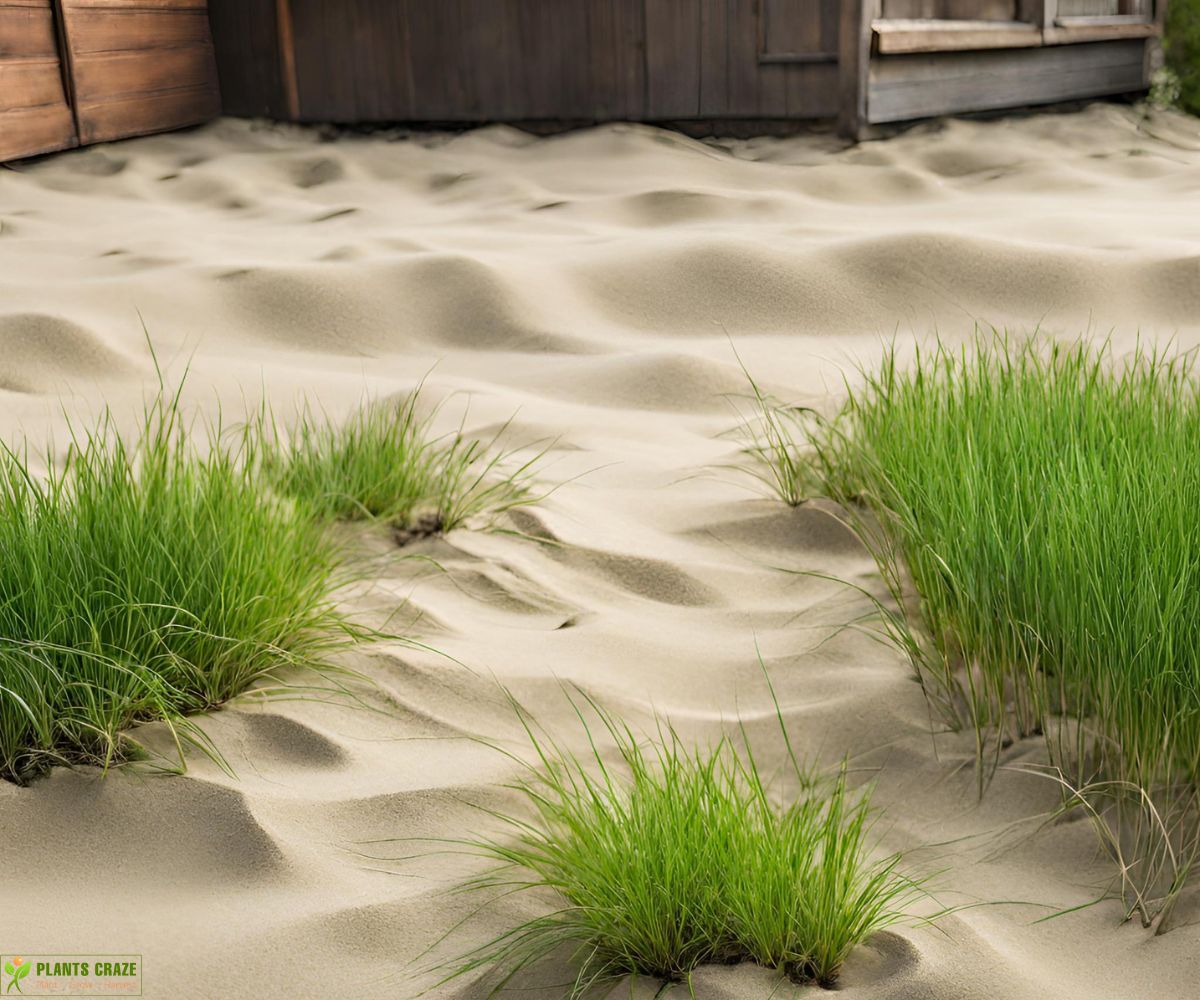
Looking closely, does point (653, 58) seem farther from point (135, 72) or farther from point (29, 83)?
point (29, 83)

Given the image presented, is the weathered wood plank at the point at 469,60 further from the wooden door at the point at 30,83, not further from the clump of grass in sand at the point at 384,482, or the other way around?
the clump of grass in sand at the point at 384,482

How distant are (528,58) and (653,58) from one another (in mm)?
620

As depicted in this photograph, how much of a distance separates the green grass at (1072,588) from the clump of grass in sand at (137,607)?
29.2 inches

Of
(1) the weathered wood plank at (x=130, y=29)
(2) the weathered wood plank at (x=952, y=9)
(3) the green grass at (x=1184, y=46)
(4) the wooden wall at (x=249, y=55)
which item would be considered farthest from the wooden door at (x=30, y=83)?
(3) the green grass at (x=1184, y=46)

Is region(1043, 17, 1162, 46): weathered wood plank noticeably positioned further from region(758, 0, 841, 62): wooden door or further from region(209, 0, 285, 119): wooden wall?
region(209, 0, 285, 119): wooden wall

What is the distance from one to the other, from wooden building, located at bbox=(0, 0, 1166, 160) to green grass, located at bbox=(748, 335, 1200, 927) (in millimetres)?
4141

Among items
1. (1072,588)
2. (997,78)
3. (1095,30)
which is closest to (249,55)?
(997,78)

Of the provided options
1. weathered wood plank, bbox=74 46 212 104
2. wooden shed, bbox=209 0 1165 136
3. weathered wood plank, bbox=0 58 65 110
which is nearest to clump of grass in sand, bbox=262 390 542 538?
weathered wood plank, bbox=0 58 65 110

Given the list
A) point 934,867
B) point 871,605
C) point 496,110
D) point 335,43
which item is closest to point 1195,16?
point 496,110

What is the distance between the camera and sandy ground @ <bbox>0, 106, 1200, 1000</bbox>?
3.77 ft

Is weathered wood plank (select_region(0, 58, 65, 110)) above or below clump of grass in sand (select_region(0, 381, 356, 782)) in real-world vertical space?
above

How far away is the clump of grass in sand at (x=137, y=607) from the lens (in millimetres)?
1338

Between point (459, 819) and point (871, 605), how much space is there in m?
0.71

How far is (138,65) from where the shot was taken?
5941 mm
